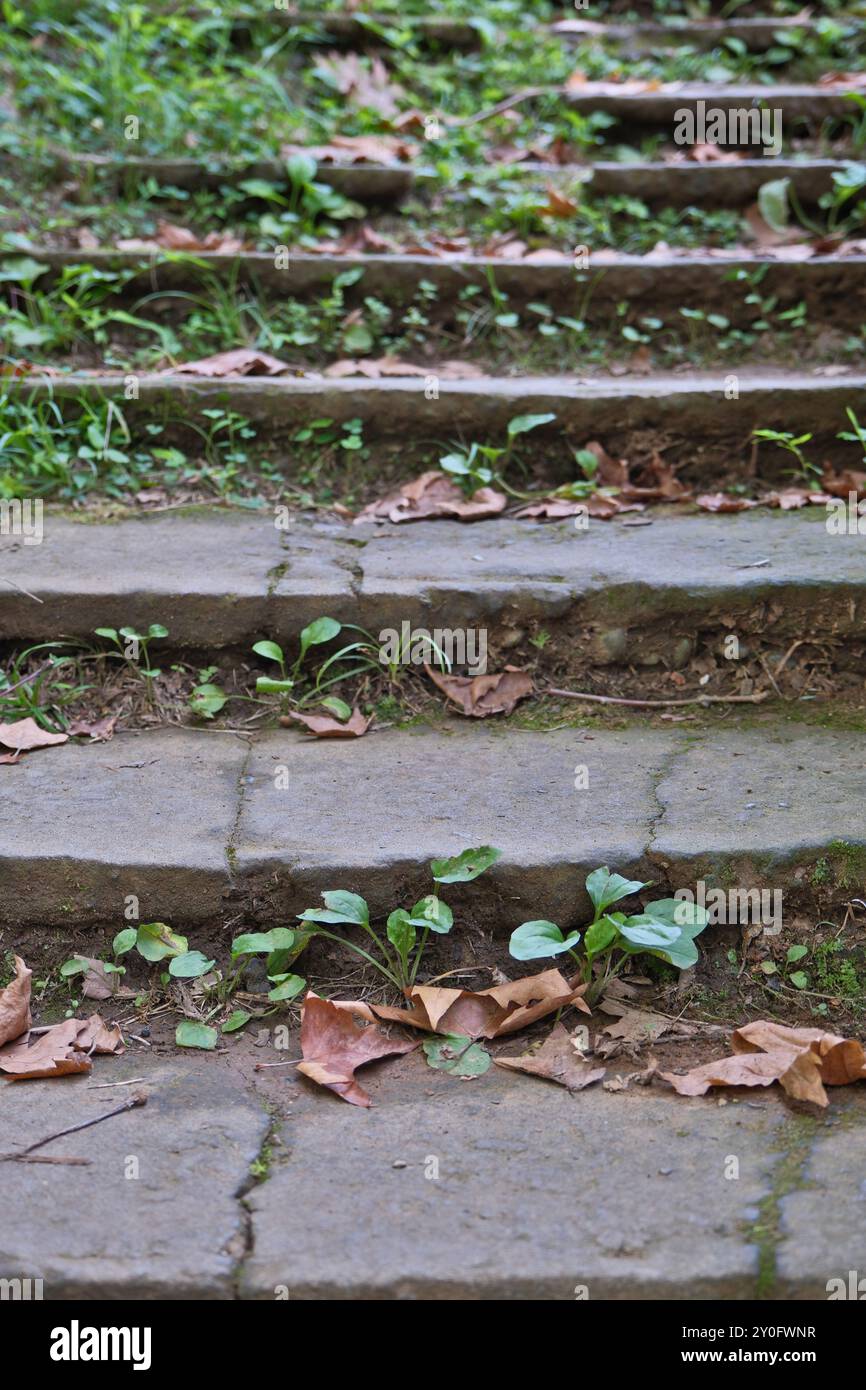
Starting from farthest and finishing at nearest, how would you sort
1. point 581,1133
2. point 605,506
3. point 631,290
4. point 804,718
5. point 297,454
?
point 631,290 → point 297,454 → point 605,506 → point 804,718 → point 581,1133

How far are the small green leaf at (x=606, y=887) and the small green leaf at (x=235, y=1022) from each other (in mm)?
584

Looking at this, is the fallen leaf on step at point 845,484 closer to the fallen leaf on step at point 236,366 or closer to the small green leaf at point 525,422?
the small green leaf at point 525,422

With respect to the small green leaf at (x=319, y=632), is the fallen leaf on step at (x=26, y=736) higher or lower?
lower

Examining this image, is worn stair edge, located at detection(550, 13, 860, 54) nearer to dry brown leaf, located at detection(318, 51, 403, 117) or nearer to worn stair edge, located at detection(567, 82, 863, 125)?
worn stair edge, located at detection(567, 82, 863, 125)

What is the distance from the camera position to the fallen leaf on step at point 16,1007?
190cm

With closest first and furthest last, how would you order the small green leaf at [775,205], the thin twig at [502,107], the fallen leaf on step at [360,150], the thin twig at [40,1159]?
the thin twig at [40,1159] → the small green leaf at [775,205] → the fallen leaf on step at [360,150] → the thin twig at [502,107]

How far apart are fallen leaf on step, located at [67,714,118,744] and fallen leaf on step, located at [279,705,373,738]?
1.11ft

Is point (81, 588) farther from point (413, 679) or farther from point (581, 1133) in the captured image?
point (581, 1133)

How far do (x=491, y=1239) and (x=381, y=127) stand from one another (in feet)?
12.6

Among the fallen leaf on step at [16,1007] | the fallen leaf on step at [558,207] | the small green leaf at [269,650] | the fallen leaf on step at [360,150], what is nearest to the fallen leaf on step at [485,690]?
the small green leaf at [269,650]

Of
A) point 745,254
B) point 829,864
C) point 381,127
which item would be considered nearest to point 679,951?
point 829,864

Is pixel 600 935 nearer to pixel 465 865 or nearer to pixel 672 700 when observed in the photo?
pixel 465 865

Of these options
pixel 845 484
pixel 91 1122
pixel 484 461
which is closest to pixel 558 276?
pixel 484 461

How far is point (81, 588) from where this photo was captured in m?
2.58
